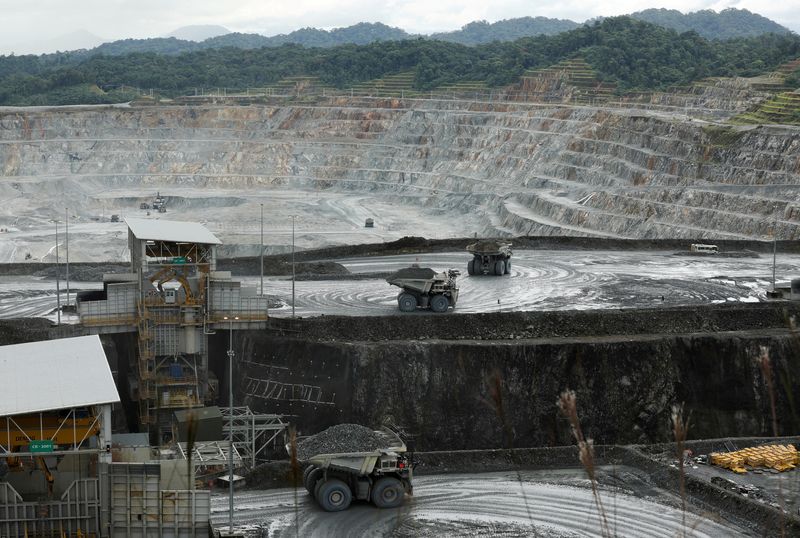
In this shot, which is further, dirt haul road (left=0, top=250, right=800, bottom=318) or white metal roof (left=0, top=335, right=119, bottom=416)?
dirt haul road (left=0, top=250, right=800, bottom=318)

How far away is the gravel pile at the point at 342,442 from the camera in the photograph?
101 ft

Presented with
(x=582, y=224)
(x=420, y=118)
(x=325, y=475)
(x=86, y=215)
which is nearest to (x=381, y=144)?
(x=420, y=118)

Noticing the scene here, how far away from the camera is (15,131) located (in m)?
142

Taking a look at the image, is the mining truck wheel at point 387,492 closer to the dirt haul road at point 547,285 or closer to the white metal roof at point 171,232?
the white metal roof at point 171,232

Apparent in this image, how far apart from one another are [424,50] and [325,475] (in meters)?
155

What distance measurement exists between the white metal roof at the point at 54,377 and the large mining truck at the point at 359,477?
5930mm

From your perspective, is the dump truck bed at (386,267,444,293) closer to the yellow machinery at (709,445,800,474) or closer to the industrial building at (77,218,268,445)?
the industrial building at (77,218,268,445)

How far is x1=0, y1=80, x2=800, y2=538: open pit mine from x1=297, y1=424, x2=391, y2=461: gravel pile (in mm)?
168

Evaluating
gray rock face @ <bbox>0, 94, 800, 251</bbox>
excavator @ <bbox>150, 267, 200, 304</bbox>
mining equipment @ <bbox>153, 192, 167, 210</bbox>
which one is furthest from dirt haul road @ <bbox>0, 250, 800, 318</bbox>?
mining equipment @ <bbox>153, 192, 167, 210</bbox>

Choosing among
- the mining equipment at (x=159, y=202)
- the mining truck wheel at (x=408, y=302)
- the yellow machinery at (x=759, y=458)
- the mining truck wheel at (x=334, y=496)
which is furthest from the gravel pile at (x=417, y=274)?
the mining equipment at (x=159, y=202)

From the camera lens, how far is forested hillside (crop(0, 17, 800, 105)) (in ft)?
492

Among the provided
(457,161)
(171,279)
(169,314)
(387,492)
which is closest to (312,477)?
(387,492)

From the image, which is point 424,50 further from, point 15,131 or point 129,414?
point 129,414

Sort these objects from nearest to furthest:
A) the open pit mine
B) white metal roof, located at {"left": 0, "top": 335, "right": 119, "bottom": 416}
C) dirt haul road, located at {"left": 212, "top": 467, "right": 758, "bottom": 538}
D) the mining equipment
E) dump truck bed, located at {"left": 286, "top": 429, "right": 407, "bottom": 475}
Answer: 1. white metal roof, located at {"left": 0, "top": 335, "right": 119, "bottom": 416}
2. the open pit mine
3. dirt haul road, located at {"left": 212, "top": 467, "right": 758, "bottom": 538}
4. dump truck bed, located at {"left": 286, "top": 429, "right": 407, "bottom": 475}
5. the mining equipment
